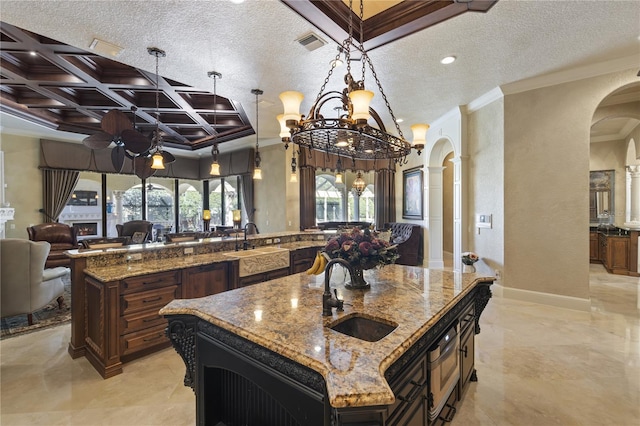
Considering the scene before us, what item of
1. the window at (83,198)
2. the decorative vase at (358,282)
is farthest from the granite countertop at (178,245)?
the window at (83,198)

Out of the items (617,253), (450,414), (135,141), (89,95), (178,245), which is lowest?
(450,414)

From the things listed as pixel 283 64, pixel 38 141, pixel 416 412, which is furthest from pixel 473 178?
pixel 38 141

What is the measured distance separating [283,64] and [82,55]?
7.89 feet

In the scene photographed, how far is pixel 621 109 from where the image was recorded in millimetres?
4496

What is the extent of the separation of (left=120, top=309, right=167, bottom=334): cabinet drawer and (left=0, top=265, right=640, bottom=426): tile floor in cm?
34

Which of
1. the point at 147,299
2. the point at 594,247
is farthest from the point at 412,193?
the point at 147,299

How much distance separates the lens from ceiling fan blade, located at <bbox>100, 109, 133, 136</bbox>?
3277 millimetres

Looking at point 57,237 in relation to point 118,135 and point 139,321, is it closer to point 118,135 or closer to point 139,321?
point 118,135

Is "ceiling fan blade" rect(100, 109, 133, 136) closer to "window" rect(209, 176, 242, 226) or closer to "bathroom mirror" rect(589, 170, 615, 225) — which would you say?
"window" rect(209, 176, 242, 226)

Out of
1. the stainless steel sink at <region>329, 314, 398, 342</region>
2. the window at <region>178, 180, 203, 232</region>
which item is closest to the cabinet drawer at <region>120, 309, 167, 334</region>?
the stainless steel sink at <region>329, 314, 398, 342</region>

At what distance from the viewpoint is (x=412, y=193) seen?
7.85 metres

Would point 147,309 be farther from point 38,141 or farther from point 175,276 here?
point 38,141

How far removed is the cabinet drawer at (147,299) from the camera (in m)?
2.55

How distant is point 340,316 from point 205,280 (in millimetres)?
2155
